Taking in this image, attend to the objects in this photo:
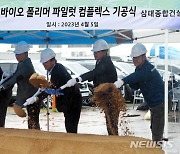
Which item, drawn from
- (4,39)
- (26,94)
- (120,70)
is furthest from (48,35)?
(120,70)

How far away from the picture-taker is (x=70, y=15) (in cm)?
507

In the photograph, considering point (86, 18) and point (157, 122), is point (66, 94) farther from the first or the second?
point (86, 18)

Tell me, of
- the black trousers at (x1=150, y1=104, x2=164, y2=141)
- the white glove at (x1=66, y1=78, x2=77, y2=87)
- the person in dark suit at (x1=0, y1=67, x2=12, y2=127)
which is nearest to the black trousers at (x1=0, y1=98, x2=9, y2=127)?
the person in dark suit at (x1=0, y1=67, x2=12, y2=127)

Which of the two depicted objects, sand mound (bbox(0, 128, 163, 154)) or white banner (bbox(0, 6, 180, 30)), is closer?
sand mound (bbox(0, 128, 163, 154))

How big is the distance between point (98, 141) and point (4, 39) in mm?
4398

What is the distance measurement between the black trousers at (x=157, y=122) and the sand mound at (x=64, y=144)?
1079mm

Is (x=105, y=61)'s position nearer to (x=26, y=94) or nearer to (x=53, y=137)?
(x=26, y=94)

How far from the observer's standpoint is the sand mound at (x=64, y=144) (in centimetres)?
479

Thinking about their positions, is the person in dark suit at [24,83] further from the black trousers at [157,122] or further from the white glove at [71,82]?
the black trousers at [157,122]

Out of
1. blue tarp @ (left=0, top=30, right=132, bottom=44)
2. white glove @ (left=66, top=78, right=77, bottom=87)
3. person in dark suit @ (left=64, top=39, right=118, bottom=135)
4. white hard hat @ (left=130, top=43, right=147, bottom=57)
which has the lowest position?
white glove @ (left=66, top=78, right=77, bottom=87)

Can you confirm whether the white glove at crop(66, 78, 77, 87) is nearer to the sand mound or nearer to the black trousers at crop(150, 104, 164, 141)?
the black trousers at crop(150, 104, 164, 141)

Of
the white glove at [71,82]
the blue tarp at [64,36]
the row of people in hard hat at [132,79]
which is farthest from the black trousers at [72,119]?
the blue tarp at [64,36]

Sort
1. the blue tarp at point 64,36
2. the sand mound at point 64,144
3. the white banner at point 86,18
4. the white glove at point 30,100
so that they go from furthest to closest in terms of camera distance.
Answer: the blue tarp at point 64,36, the white glove at point 30,100, the white banner at point 86,18, the sand mound at point 64,144

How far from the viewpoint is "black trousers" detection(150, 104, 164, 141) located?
6.05m
